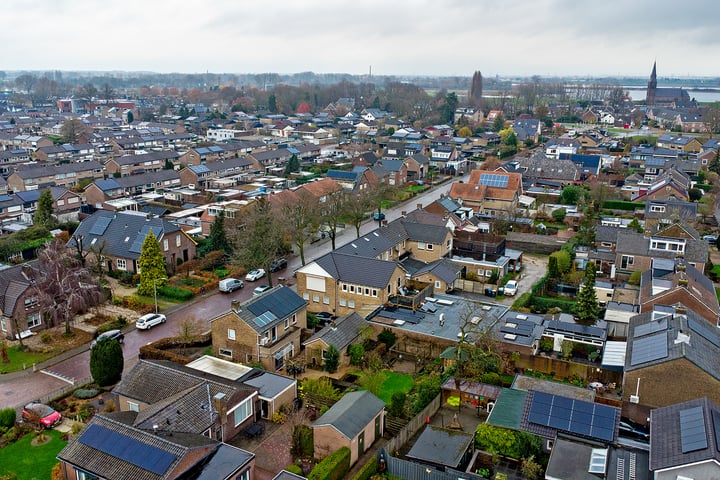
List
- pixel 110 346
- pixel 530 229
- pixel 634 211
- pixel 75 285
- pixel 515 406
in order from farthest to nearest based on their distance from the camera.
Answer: pixel 634 211 → pixel 530 229 → pixel 75 285 → pixel 110 346 → pixel 515 406

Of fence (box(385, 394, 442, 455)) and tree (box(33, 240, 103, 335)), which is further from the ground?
tree (box(33, 240, 103, 335))

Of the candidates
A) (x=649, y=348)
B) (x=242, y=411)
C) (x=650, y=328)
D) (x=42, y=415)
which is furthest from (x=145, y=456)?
(x=650, y=328)

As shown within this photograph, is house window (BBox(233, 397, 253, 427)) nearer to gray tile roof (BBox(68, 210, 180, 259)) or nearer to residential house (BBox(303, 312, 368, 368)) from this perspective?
residential house (BBox(303, 312, 368, 368))

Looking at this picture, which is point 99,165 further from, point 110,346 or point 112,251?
point 110,346

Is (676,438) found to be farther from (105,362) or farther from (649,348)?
(105,362)

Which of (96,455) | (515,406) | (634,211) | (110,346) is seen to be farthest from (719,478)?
(634,211)

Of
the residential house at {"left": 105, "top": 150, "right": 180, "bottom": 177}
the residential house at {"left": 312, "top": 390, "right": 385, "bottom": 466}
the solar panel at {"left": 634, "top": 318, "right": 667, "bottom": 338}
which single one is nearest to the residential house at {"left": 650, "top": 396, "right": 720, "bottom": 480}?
the solar panel at {"left": 634, "top": 318, "right": 667, "bottom": 338}

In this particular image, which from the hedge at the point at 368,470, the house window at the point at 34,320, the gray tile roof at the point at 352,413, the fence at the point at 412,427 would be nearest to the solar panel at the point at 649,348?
the fence at the point at 412,427

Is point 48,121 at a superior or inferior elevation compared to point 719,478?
superior
